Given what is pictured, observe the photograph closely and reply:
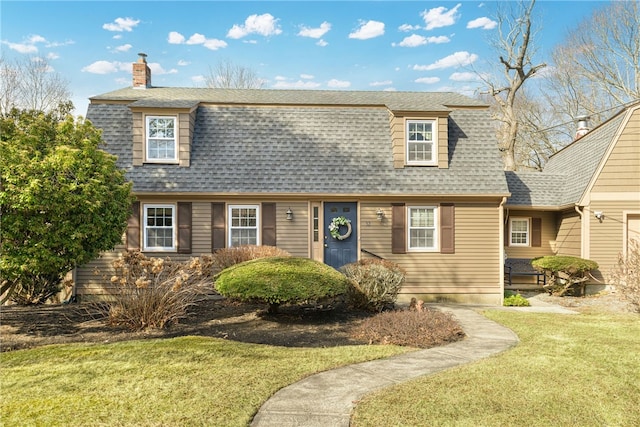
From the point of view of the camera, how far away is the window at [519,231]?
14469 millimetres

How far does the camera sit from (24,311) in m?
8.34

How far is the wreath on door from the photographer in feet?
36.8

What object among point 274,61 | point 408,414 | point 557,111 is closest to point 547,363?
point 408,414

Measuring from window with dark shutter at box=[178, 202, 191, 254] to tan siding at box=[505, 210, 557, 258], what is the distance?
35.4ft

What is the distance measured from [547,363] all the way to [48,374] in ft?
20.2

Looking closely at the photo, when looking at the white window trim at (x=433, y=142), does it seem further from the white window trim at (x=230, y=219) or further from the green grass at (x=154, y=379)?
the green grass at (x=154, y=379)

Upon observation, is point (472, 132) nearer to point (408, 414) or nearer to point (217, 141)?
point (217, 141)

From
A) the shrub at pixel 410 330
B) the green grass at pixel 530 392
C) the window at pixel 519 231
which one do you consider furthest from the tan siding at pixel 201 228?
the window at pixel 519 231

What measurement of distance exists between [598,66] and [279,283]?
2659 cm

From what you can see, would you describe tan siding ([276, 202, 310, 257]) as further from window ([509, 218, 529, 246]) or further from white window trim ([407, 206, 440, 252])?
window ([509, 218, 529, 246])

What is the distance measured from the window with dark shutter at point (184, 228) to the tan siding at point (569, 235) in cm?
1194

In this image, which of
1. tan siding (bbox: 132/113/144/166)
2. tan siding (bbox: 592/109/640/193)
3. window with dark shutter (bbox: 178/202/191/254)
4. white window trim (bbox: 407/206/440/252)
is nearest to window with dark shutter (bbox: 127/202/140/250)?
window with dark shutter (bbox: 178/202/191/254)

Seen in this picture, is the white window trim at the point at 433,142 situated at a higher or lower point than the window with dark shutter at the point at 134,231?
higher

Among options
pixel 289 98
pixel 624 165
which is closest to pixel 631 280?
pixel 624 165
